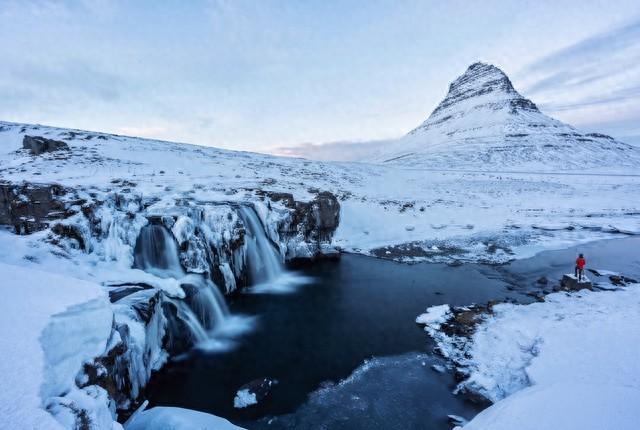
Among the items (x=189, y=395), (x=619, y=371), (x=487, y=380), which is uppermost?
(x=619, y=371)

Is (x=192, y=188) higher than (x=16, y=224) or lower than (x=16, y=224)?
higher

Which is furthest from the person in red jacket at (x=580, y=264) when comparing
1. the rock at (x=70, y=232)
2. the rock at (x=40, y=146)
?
the rock at (x=40, y=146)

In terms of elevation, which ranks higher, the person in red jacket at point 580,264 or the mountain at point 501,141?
the mountain at point 501,141

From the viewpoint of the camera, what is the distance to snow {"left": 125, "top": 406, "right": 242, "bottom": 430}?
6.02m

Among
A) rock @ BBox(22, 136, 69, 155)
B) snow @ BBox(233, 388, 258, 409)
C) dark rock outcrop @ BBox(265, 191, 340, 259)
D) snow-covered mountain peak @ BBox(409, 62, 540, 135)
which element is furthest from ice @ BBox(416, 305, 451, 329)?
snow-covered mountain peak @ BBox(409, 62, 540, 135)

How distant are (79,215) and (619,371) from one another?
53.4 ft

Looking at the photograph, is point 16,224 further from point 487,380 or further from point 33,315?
point 487,380

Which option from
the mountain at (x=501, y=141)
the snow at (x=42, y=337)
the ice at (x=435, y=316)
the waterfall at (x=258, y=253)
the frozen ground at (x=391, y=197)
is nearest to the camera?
the snow at (x=42, y=337)

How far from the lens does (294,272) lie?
19.2 m

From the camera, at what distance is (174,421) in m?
6.08

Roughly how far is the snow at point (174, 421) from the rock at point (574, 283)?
15422 millimetres

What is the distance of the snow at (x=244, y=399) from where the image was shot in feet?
28.8

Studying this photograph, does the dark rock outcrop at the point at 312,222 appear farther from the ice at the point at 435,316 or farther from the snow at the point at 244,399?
the snow at the point at 244,399

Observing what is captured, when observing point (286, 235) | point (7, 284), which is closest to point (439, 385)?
point (7, 284)
